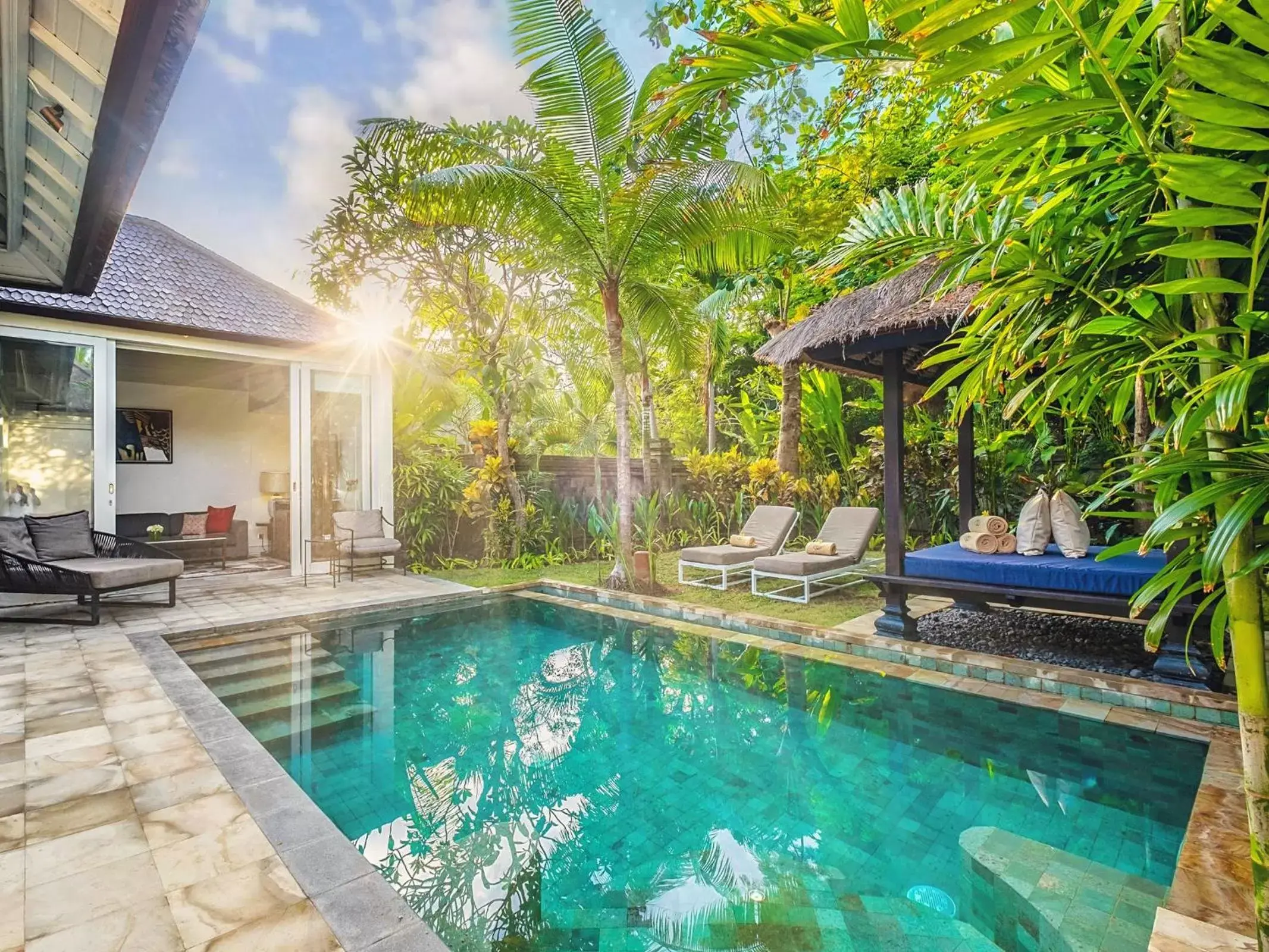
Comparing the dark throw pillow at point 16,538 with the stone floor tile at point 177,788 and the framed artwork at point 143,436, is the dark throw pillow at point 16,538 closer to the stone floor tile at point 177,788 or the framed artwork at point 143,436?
the stone floor tile at point 177,788

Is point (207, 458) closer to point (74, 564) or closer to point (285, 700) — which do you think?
point (74, 564)

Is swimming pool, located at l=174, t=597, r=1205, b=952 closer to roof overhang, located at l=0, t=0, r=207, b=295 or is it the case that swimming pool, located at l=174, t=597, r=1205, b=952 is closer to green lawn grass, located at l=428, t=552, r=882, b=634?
green lawn grass, located at l=428, t=552, r=882, b=634

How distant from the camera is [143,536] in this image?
10.0m

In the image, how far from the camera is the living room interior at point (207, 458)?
32.8 ft

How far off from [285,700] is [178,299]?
6.35 m

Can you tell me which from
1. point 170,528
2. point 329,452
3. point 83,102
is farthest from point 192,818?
point 170,528

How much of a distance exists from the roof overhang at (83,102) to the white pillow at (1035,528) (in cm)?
644

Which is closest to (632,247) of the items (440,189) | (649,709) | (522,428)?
(440,189)

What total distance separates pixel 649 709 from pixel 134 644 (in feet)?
14.5

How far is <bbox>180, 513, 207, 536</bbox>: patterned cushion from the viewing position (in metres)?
10.2

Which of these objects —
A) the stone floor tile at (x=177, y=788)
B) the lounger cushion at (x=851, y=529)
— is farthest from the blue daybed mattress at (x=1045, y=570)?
the stone floor tile at (x=177, y=788)

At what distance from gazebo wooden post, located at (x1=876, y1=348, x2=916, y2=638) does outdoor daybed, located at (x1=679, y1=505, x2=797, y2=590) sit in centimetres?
204

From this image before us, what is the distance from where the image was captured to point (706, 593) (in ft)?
24.5

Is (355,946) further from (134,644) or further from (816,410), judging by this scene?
(816,410)
